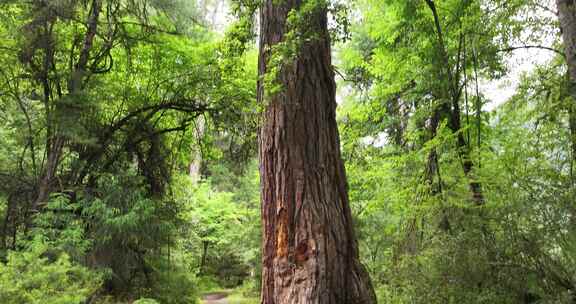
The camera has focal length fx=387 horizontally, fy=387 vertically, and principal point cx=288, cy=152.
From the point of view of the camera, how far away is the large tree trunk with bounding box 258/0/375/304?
311cm

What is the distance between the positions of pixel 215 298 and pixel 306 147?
11.7 metres

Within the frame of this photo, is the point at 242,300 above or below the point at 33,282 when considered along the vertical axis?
below

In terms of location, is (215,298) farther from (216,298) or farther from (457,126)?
(457,126)

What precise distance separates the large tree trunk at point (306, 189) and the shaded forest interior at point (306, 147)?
0.01 m

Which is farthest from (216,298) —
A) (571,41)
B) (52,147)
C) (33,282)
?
(571,41)

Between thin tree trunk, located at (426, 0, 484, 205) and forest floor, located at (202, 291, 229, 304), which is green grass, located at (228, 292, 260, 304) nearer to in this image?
forest floor, located at (202, 291, 229, 304)

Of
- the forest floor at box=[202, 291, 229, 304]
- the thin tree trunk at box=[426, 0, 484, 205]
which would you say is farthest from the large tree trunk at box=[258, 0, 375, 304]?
the forest floor at box=[202, 291, 229, 304]

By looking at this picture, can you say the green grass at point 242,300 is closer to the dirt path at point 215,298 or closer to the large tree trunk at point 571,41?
the dirt path at point 215,298

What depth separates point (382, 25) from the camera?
734 centimetres

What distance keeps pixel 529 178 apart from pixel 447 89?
253 cm

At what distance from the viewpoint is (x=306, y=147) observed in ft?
11.0

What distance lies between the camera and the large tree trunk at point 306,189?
10.2 feet

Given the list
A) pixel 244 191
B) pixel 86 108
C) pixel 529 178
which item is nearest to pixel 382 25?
pixel 529 178

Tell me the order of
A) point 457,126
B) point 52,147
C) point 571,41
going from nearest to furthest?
point 571,41
point 457,126
point 52,147
